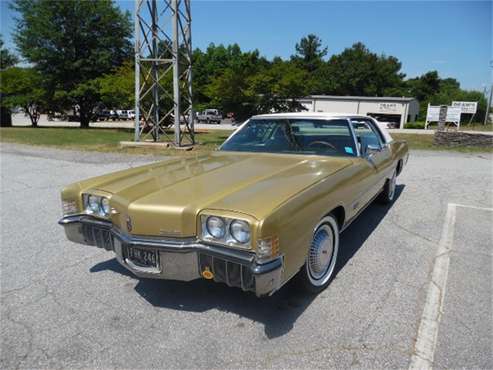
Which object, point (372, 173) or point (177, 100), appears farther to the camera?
point (177, 100)

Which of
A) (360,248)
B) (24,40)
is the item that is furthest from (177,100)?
(24,40)

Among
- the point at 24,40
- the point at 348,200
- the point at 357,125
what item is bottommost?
the point at 348,200

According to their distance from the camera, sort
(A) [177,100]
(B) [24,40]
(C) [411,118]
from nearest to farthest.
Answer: (A) [177,100], (B) [24,40], (C) [411,118]

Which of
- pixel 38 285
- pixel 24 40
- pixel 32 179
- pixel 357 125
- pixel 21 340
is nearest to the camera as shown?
pixel 21 340

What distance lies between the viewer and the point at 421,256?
374 centimetres

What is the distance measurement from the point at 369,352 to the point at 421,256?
5.87ft

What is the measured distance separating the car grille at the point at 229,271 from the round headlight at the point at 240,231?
0.16 metres

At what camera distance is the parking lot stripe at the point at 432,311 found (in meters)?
2.26

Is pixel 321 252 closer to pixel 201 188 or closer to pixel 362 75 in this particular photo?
pixel 201 188

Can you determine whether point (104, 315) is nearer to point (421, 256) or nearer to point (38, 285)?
point (38, 285)

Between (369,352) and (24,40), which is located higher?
→ (24,40)

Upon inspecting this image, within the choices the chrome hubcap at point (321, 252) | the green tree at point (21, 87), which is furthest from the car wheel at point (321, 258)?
the green tree at point (21, 87)

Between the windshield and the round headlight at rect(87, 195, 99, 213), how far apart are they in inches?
71.6

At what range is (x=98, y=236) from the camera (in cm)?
290
